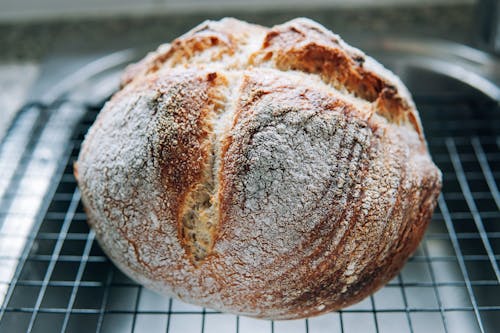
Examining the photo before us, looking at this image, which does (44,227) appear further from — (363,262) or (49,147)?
(363,262)

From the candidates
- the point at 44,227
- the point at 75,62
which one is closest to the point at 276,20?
the point at 75,62

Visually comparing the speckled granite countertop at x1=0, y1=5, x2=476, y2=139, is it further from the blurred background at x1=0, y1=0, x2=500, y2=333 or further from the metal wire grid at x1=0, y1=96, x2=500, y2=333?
the metal wire grid at x1=0, y1=96, x2=500, y2=333

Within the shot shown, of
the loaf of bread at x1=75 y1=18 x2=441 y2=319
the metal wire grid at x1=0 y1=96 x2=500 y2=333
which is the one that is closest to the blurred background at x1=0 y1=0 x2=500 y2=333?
the metal wire grid at x1=0 y1=96 x2=500 y2=333

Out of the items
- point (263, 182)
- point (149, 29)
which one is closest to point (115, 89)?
point (149, 29)

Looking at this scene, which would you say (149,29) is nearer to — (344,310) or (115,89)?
(115,89)

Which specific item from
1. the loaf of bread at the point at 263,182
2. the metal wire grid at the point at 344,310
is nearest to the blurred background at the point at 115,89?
the metal wire grid at the point at 344,310

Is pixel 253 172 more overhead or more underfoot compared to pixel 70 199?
more overhead
